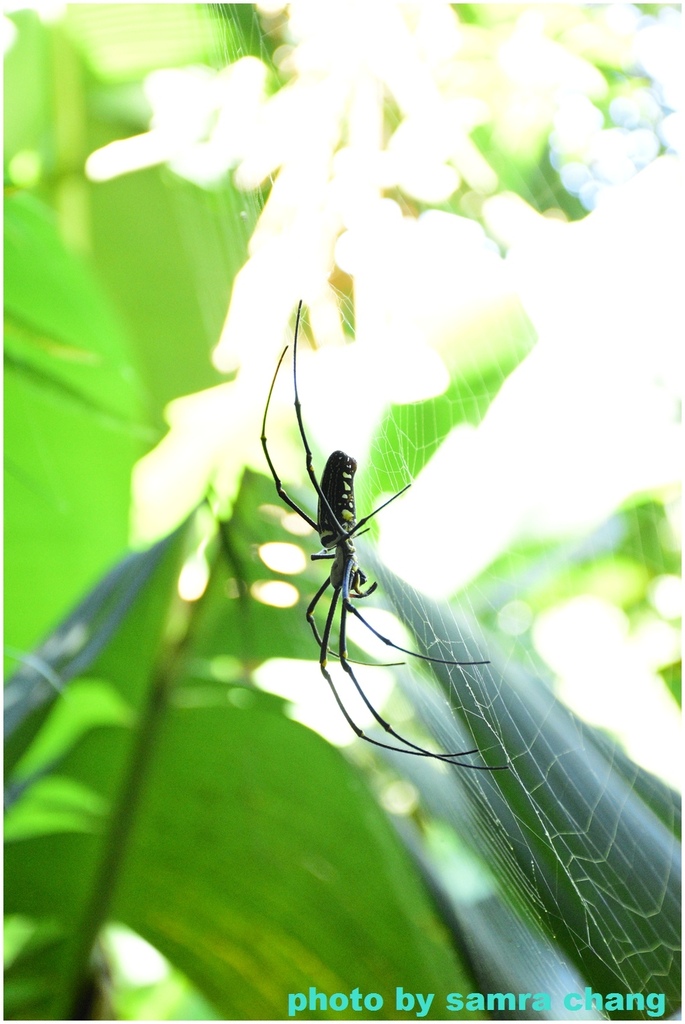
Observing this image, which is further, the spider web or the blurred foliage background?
the blurred foliage background

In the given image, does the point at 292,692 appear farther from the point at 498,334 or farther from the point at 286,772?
the point at 498,334

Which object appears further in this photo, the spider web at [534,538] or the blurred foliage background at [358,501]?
the blurred foliage background at [358,501]

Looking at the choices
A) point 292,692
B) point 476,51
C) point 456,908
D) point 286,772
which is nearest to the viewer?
point 456,908

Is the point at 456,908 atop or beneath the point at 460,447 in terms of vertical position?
beneath

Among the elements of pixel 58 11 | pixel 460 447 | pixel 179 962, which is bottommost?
pixel 179 962

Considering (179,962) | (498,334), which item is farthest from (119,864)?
(498,334)
